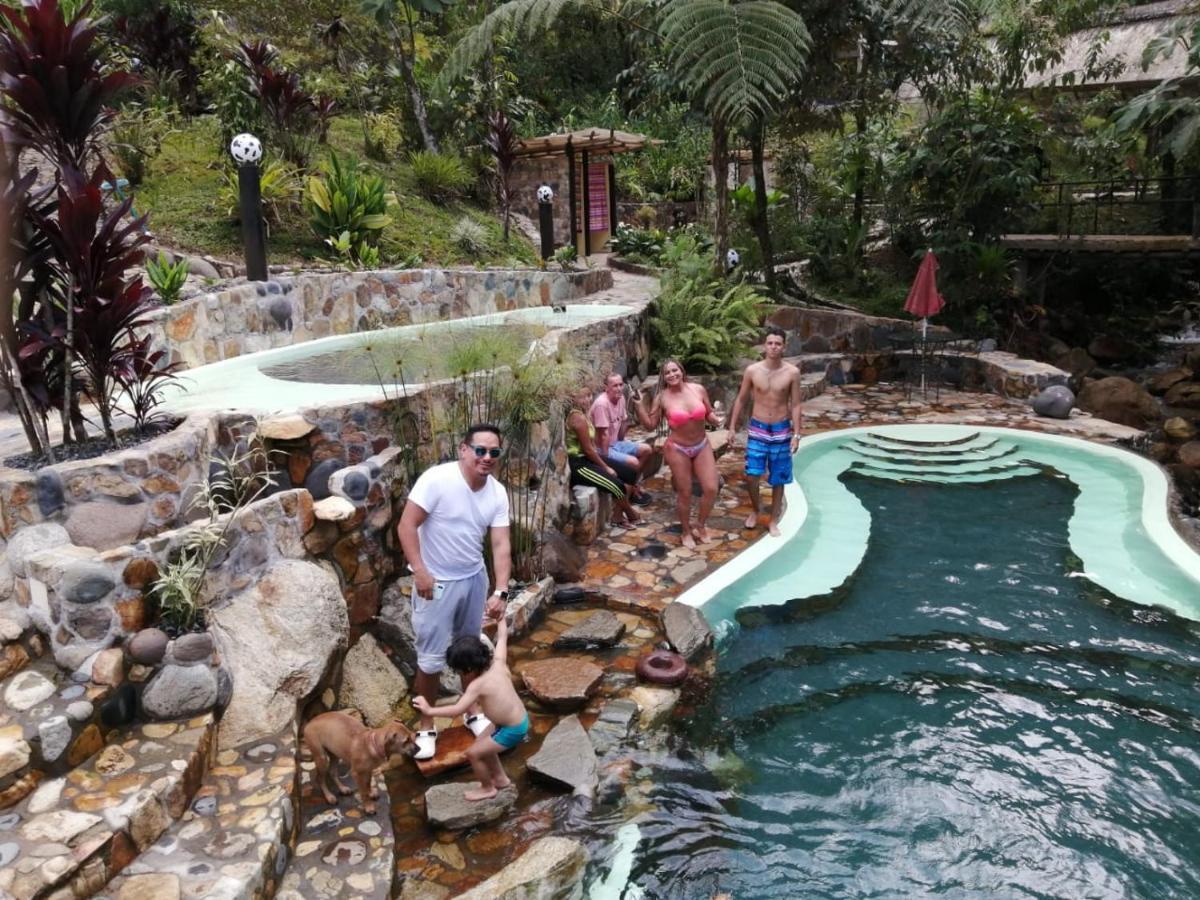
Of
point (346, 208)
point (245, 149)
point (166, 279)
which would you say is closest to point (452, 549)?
point (166, 279)

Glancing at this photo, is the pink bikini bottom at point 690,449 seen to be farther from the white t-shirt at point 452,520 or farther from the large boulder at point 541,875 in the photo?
the large boulder at point 541,875

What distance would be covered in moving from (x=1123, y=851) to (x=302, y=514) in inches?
187

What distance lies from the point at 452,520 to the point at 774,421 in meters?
3.99

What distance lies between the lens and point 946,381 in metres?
14.3

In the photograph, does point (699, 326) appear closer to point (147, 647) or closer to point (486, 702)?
point (486, 702)

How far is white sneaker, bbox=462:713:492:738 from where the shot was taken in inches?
185

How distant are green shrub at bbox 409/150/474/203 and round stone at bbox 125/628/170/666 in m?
13.6

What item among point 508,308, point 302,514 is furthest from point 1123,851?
point 508,308

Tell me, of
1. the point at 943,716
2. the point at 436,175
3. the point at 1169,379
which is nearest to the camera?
the point at 943,716

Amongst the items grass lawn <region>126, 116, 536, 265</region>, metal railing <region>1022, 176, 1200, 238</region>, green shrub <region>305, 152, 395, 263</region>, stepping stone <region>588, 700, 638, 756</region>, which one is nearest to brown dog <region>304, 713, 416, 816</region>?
stepping stone <region>588, 700, 638, 756</region>

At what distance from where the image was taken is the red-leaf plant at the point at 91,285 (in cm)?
471

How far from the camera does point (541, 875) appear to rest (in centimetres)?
396

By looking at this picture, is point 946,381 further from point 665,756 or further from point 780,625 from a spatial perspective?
point 665,756

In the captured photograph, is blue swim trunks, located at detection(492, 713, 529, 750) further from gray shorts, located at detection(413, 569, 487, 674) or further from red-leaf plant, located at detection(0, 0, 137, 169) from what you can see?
red-leaf plant, located at detection(0, 0, 137, 169)
